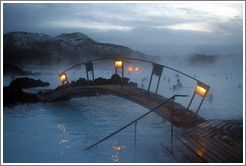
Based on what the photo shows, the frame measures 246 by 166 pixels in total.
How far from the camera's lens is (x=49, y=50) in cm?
8356

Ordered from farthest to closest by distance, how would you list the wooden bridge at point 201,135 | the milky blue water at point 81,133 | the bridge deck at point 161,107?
the bridge deck at point 161,107 < the milky blue water at point 81,133 < the wooden bridge at point 201,135

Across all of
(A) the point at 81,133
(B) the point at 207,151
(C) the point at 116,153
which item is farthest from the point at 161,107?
(A) the point at 81,133

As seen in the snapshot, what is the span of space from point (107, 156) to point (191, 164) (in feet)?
11.0

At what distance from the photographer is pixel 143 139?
10.2 m

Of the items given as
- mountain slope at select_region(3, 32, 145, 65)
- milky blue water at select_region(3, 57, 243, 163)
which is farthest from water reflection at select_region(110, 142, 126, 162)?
mountain slope at select_region(3, 32, 145, 65)

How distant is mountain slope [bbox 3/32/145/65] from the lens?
2628 inches

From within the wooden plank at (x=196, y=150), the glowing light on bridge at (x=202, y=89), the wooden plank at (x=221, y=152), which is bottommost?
the wooden plank at (x=196, y=150)

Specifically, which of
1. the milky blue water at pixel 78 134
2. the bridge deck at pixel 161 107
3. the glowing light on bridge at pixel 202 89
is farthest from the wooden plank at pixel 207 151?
the glowing light on bridge at pixel 202 89

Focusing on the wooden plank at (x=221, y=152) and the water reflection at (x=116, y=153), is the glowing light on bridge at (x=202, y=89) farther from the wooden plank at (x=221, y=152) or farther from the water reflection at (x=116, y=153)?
the water reflection at (x=116, y=153)

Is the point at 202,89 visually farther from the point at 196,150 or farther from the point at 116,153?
the point at 116,153

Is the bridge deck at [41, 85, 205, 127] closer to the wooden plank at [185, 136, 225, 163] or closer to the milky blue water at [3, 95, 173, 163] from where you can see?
the milky blue water at [3, 95, 173, 163]

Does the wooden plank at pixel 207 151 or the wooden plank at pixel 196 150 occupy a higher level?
the wooden plank at pixel 207 151

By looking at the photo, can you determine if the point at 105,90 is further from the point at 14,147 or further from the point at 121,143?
the point at 14,147

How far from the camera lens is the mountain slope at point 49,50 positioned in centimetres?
6675
